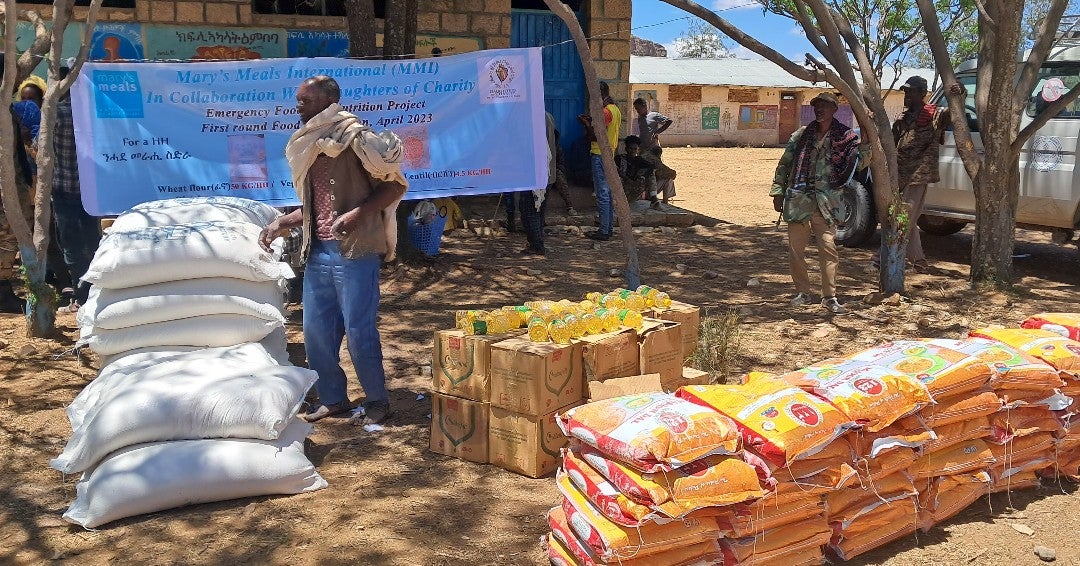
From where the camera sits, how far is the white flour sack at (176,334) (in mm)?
4527

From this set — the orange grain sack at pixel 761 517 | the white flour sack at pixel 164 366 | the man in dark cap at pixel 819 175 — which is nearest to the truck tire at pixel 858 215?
the man in dark cap at pixel 819 175

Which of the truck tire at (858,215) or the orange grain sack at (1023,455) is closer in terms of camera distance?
the orange grain sack at (1023,455)

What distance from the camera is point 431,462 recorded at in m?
4.26

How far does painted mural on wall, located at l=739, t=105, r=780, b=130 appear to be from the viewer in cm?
3272

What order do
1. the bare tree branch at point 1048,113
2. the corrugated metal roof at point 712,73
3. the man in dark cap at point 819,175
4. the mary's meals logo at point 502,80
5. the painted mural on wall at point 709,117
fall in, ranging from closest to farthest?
1. the man in dark cap at point 819,175
2. the bare tree branch at point 1048,113
3. the mary's meals logo at point 502,80
4. the painted mural on wall at point 709,117
5. the corrugated metal roof at point 712,73

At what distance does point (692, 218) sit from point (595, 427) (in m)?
9.11

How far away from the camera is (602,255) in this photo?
31.0 ft

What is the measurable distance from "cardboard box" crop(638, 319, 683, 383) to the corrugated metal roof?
90.7 feet

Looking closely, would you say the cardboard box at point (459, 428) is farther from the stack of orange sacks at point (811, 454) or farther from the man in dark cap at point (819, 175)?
the man in dark cap at point (819, 175)

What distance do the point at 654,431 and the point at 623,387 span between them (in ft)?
2.75

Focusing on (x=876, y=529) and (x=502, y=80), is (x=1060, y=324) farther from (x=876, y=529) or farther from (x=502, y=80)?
(x=502, y=80)

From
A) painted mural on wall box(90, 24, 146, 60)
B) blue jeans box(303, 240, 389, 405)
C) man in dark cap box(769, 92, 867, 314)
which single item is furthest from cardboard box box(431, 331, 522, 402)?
painted mural on wall box(90, 24, 146, 60)

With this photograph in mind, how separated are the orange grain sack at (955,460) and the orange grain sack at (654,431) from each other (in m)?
0.97

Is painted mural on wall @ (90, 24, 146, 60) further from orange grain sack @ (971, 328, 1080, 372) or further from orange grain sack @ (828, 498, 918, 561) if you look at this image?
orange grain sack @ (828, 498, 918, 561)
